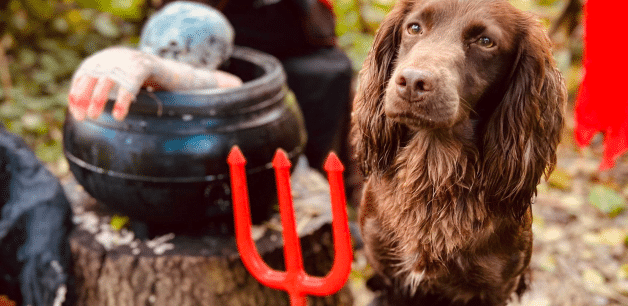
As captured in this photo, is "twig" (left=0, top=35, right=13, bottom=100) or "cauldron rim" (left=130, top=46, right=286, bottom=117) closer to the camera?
"cauldron rim" (left=130, top=46, right=286, bottom=117)

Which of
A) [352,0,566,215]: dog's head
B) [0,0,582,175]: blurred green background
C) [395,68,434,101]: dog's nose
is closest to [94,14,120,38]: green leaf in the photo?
[0,0,582,175]: blurred green background

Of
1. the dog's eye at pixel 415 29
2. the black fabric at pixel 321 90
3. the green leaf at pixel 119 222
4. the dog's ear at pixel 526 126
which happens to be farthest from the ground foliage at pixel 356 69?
the dog's eye at pixel 415 29

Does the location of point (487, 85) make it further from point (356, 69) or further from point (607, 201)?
point (356, 69)

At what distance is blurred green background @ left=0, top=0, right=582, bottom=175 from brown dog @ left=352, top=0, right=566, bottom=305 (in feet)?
8.10

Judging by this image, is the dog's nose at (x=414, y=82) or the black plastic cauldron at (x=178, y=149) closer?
the dog's nose at (x=414, y=82)

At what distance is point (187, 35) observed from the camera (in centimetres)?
187

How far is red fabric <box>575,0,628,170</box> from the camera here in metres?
1.76

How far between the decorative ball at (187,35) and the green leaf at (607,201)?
2460 mm

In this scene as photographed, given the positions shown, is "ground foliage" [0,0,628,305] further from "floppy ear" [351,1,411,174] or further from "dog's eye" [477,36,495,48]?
"dog's eye" [477,36,495,48]

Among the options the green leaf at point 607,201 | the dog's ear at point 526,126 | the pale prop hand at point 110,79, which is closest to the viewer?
the dog's ear at point 526,126

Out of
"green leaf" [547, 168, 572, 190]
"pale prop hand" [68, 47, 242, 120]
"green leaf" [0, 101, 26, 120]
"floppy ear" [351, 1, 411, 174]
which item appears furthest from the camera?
"green leaf" [0, 101, 26, 120]

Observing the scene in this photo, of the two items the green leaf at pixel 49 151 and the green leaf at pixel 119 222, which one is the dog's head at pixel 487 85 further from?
the green leaf at pixel 49 151

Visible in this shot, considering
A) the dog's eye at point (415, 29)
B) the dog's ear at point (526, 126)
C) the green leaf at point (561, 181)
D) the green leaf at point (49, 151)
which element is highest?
the dog's eye at point (415, 29)

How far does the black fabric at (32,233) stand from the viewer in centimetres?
196
